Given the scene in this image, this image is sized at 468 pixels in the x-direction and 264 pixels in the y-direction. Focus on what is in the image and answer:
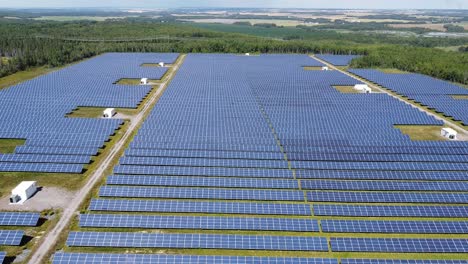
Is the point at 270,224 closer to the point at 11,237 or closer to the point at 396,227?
the point at 396,227

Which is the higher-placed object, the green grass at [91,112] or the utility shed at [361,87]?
the utility shed at [361,87]

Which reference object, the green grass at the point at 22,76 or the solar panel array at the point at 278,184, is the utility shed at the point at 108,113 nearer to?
the solar panel array at the point at 278,184

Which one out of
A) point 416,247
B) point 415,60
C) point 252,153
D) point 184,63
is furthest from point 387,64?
point 416,247

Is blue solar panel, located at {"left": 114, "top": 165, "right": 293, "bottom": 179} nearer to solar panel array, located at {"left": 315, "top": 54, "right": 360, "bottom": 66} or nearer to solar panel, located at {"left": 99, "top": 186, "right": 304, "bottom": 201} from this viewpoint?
solar panel, located at {"left": 99, "top": 186, "right": 304, "bottom": 201}

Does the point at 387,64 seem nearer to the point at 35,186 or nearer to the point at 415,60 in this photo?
the point at 415,60

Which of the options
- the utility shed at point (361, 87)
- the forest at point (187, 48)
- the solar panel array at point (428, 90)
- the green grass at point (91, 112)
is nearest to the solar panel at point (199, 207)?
the green grass at point (91, 112)
